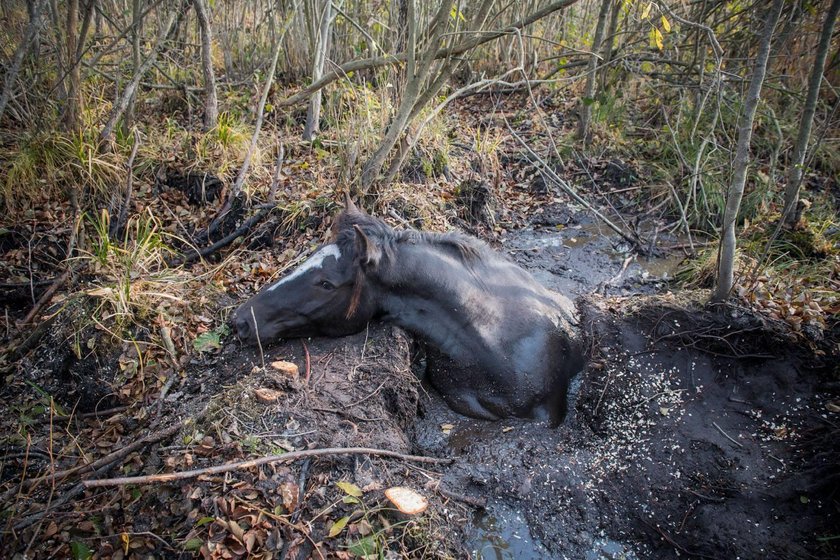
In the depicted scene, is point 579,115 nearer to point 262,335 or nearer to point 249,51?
point 249,51

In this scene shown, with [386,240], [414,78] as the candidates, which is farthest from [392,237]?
[414,78]

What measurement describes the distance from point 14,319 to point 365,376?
11.3 ft

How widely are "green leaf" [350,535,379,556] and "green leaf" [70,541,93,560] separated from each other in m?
1.44

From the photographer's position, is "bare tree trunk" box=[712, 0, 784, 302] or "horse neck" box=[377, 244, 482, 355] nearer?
"bare tree trunk" box=[712, 0, 784, 302]

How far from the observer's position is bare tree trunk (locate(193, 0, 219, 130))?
6123 millimetres

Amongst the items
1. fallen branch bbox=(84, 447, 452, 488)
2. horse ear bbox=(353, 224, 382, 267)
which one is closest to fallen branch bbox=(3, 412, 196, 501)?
fallen branch bbox=(84, 447, 452, 488)

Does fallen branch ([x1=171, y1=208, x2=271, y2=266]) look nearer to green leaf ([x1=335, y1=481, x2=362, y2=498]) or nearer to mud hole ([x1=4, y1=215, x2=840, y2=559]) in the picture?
mud hole ([x1=4, y1=215, x2=840, y2=559])

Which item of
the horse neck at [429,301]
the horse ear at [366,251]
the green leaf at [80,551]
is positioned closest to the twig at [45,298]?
the green leaf at [80,551]

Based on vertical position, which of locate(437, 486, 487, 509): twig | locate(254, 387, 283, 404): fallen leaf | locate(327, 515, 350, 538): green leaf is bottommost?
locate(437, 486, 487, 509): twig

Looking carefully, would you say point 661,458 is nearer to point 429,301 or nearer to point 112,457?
point 429,301

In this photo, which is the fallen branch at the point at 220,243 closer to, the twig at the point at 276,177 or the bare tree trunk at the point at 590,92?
the twig at the point at 276,177

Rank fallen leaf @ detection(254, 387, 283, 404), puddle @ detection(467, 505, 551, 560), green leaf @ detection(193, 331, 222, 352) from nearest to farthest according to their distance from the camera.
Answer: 1. puddle @ detection(467, 505, 551, 560)
2. fallen leaf @ detection(254, 387, 283, 404)
3. green leaf @ detection(193, 331, 222, 352)

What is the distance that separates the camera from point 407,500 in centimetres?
300

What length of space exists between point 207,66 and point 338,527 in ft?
19.0
